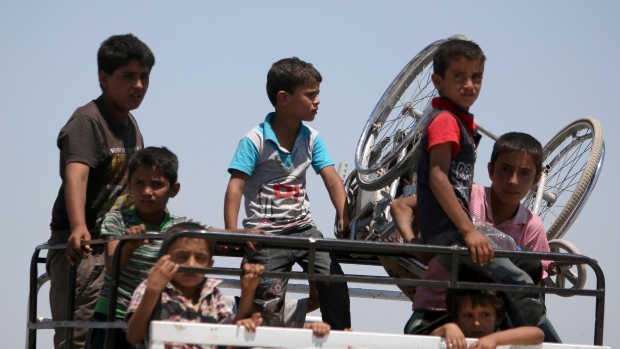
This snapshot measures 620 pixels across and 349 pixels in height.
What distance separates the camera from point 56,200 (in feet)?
22.4

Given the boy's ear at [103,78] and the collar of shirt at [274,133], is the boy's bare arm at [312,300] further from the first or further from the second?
the boy's ear at [103,78]

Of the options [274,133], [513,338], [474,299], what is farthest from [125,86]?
[513,338]

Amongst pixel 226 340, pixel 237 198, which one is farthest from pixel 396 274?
pixel 226 340

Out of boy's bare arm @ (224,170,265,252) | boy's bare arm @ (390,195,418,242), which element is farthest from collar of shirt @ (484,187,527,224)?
boy's bare arm @ (224,170,265,252)

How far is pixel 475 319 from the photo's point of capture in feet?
→ 18.0

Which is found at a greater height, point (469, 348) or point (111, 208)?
point (111, 208)

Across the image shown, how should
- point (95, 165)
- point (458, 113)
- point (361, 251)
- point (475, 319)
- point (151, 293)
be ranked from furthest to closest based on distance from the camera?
point (95, 165) → point (458, 113) → point (475, 319) → point (361, 251) → point (151, 293)

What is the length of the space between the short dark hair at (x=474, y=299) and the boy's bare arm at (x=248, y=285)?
982 millimetres

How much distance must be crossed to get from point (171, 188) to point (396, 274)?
2.23 metres

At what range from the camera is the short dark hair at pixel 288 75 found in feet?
23.0

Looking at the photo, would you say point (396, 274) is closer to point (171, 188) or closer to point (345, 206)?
point (345, 206)

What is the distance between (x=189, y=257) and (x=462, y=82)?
165 cm

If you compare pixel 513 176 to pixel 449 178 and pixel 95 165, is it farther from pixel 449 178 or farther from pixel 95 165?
pixel 95 165

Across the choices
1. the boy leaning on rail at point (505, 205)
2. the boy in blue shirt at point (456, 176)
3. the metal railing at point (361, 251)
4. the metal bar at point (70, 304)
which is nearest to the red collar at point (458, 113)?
the boy in blue shirt at point (456, 176)
